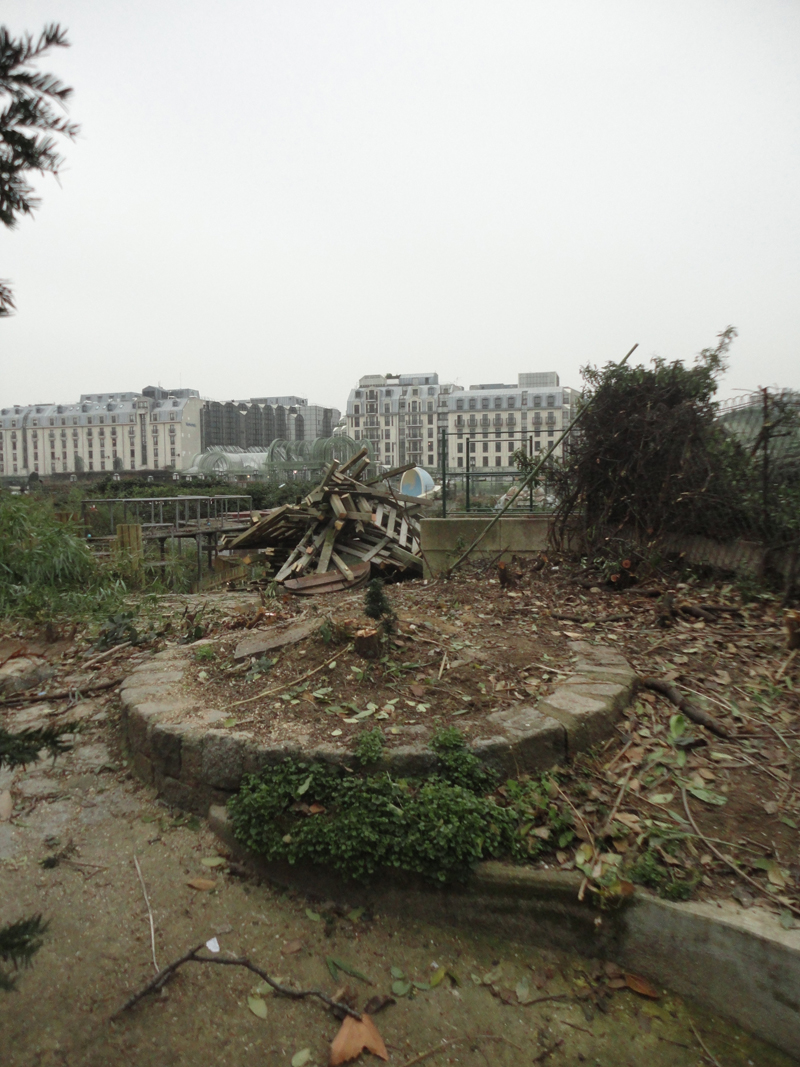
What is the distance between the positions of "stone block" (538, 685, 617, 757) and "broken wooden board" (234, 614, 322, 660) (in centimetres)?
151

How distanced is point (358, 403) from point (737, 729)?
175 ft

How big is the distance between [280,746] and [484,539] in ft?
15.3

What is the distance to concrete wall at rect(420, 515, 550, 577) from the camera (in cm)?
684

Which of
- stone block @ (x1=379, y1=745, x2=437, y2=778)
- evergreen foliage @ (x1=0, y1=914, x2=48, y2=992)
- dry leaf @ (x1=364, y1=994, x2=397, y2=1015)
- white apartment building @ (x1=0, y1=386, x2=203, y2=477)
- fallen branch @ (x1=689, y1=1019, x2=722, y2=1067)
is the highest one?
white apartment building @ (x1=0, y1=386, x2=203, y2=477)

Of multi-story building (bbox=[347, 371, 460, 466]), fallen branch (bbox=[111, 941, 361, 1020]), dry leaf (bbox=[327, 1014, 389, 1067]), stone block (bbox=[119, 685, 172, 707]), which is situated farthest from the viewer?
multi-story building (bbox=[347, 371, 460, 466])

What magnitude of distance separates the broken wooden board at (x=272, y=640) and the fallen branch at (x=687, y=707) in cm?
195

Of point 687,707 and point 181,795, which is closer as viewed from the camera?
point 181,795

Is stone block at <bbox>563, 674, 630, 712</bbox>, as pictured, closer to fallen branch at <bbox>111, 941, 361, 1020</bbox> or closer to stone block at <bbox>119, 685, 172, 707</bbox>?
fallen branch at <bbox>111, 941, 361, 1020</bbox>

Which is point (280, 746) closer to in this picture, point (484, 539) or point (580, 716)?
point (580, 716)

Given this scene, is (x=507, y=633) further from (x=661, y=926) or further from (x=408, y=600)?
(x=661, y=926)

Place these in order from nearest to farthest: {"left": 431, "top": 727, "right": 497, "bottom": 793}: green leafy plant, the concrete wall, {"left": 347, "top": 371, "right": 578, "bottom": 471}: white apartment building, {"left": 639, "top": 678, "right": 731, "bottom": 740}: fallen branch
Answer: {"left": 431, "top": 727, "right": 497, "bottom": 793}: green leafy plant
{"left": 639, "top": 678, "right": 731, "bottom": 740}: fallen branch
the concrete wall
{"left": 347, "top": 371, "right": 578, "bottom": 471}: white apartment building

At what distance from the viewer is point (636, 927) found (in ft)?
6.88

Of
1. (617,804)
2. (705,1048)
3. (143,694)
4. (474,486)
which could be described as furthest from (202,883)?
(474,486)

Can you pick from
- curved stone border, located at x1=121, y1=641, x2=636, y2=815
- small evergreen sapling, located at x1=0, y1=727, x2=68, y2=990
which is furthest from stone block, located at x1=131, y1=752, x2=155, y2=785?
small evergreen sapling, located at x1=0, y1=727, x2=68, y2=990
